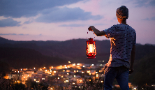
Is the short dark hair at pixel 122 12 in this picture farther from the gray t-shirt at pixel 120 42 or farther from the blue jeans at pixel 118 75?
the blue jeans at pixel 118 75

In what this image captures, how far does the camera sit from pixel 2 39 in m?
32.5

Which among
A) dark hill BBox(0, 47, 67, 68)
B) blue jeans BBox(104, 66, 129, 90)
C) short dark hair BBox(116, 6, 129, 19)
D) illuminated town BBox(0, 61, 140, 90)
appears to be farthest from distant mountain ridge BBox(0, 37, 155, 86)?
short dark hair BBox(116, 6, 129, 19)

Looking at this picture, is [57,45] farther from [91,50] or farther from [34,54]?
[91,50]

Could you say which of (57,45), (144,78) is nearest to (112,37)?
(144,78)

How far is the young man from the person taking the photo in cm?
227

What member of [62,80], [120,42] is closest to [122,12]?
[120,42]

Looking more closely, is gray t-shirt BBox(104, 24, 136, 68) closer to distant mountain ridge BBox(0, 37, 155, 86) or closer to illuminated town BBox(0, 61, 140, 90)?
illuminated town BBox(0, 61, 140, 90)

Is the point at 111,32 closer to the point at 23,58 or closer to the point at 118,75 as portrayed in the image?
the point at 118,75

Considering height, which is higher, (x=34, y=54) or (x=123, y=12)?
(x=123, y=12)

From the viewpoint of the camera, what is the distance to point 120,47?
90.0 inches

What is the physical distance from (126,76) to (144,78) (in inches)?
725

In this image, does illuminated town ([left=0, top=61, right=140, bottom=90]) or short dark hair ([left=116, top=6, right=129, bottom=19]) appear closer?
short dark hair ([left=116, top=6, right=129, bottom=19])

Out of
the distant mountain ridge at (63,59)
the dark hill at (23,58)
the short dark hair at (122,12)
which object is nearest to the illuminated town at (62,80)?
the short dark hair at (122,12)

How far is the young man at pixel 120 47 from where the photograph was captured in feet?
7.46
